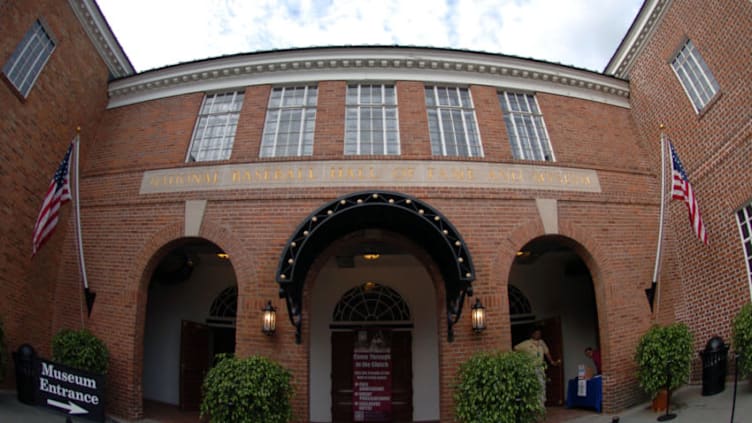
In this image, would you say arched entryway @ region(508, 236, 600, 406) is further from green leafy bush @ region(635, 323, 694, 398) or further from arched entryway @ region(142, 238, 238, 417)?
arched entryway @ region(142, 238, 238, 417)

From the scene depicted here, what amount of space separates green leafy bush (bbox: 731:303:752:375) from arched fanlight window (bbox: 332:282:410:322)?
22.5 ft

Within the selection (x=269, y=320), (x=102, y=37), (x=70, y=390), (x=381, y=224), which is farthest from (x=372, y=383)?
(x=102, y=37)

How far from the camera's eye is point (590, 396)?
10.6 meters

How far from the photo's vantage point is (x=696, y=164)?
11.4 m

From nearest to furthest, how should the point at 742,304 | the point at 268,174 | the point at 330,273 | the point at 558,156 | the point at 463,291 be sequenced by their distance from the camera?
the point at 463,291 → the point at 742,304 → the point at 268,174 → the point at 558,156 → the point at 330,273

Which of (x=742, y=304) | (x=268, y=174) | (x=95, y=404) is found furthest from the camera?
(x=268, y=174)

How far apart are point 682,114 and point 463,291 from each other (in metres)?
7.45

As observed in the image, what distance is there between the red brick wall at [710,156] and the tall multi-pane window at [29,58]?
14.7m

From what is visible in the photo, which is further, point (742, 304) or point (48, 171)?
point (48, 171)

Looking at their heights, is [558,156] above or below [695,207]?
above

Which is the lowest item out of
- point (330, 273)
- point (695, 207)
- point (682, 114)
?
point (330, 273)

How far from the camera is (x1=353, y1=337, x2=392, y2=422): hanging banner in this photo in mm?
11734

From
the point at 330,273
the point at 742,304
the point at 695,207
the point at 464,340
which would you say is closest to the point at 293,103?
the point at 330,273

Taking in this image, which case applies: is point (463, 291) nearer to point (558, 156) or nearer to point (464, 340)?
point (464, 340)
